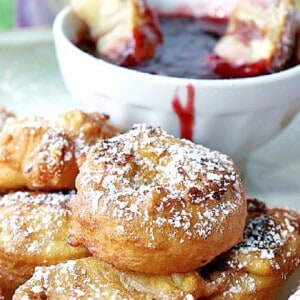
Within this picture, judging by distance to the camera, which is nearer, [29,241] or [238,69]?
[29,241]

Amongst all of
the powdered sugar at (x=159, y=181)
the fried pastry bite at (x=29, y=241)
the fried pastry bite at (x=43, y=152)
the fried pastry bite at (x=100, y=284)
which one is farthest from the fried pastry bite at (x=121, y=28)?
the fried pastry bite at (x=100, y=284)

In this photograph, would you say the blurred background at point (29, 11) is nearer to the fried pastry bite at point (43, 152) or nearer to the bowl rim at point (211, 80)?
the bowl rim at point (211, 80)

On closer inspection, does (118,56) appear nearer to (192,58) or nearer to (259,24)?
(192,58)

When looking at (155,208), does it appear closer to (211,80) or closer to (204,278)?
(204,278)

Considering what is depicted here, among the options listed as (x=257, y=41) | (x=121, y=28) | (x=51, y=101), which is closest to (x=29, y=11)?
(x=51, y=101)

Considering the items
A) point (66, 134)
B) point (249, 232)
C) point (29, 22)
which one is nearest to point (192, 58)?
point (66, 134)

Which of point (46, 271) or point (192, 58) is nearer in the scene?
point (46, 271)

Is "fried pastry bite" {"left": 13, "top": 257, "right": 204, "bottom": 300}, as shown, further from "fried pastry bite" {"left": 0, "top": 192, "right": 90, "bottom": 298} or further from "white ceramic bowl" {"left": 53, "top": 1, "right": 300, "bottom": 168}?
"white ceramic bowl" {"left": 53, "top": 1, "right": 300, "bottom": 168}
